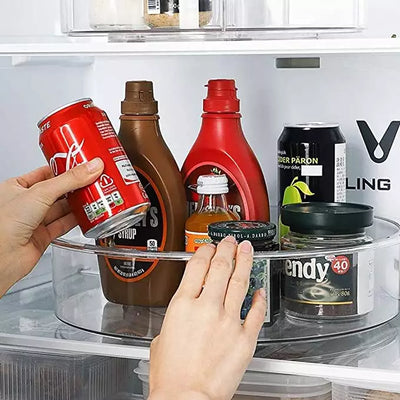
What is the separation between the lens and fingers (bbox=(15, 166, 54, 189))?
1.27m

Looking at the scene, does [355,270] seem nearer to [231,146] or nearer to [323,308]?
[323,308]

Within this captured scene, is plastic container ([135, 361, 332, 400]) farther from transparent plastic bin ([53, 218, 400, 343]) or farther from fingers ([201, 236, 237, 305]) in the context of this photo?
fingers ([201, 236, 237, 305])

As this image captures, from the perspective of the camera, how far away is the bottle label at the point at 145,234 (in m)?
1.21

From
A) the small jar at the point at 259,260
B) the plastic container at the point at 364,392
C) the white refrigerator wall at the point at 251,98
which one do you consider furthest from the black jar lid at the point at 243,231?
the white refrigerator wall at the point at 251,98

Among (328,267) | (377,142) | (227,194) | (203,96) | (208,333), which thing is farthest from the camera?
(203,96)

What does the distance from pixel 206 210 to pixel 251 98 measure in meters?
0.33

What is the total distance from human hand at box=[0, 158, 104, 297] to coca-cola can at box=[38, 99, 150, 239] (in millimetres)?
16

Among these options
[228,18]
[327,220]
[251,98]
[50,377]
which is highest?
[228,18]

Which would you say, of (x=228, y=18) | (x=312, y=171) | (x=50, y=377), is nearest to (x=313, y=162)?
(x=312, y=171)

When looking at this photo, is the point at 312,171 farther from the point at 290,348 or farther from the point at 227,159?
the point at 290,348

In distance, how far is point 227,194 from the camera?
1.25m

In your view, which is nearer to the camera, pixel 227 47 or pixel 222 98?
pixel 227 47

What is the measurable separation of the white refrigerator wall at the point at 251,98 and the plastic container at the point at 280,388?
380 millimetres

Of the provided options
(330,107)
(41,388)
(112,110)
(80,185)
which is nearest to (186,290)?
(80,185)
